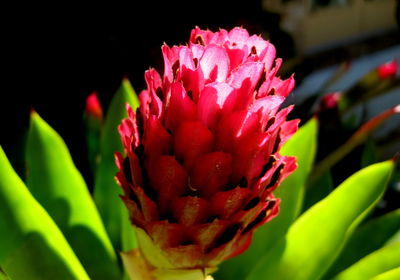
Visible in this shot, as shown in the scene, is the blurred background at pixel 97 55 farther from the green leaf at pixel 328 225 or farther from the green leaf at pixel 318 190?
the green leaf at pixel 328 225

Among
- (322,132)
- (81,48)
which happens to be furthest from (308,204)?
(81,48)

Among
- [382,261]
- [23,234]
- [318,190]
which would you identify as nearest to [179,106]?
[23,234]

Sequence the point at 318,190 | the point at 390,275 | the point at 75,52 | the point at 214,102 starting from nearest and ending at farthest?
the point at 214,102
the point at 390,275
the point at 318,190
the point at 75,52

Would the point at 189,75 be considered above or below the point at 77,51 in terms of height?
below

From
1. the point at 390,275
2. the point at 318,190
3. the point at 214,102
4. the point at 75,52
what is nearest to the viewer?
the point at 214,102

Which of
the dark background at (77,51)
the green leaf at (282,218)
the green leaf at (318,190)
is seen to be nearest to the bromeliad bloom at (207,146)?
the green leaf at (282,218)

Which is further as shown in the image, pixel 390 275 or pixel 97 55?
pixel 97 55

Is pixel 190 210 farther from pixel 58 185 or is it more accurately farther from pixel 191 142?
pixel 58 185
